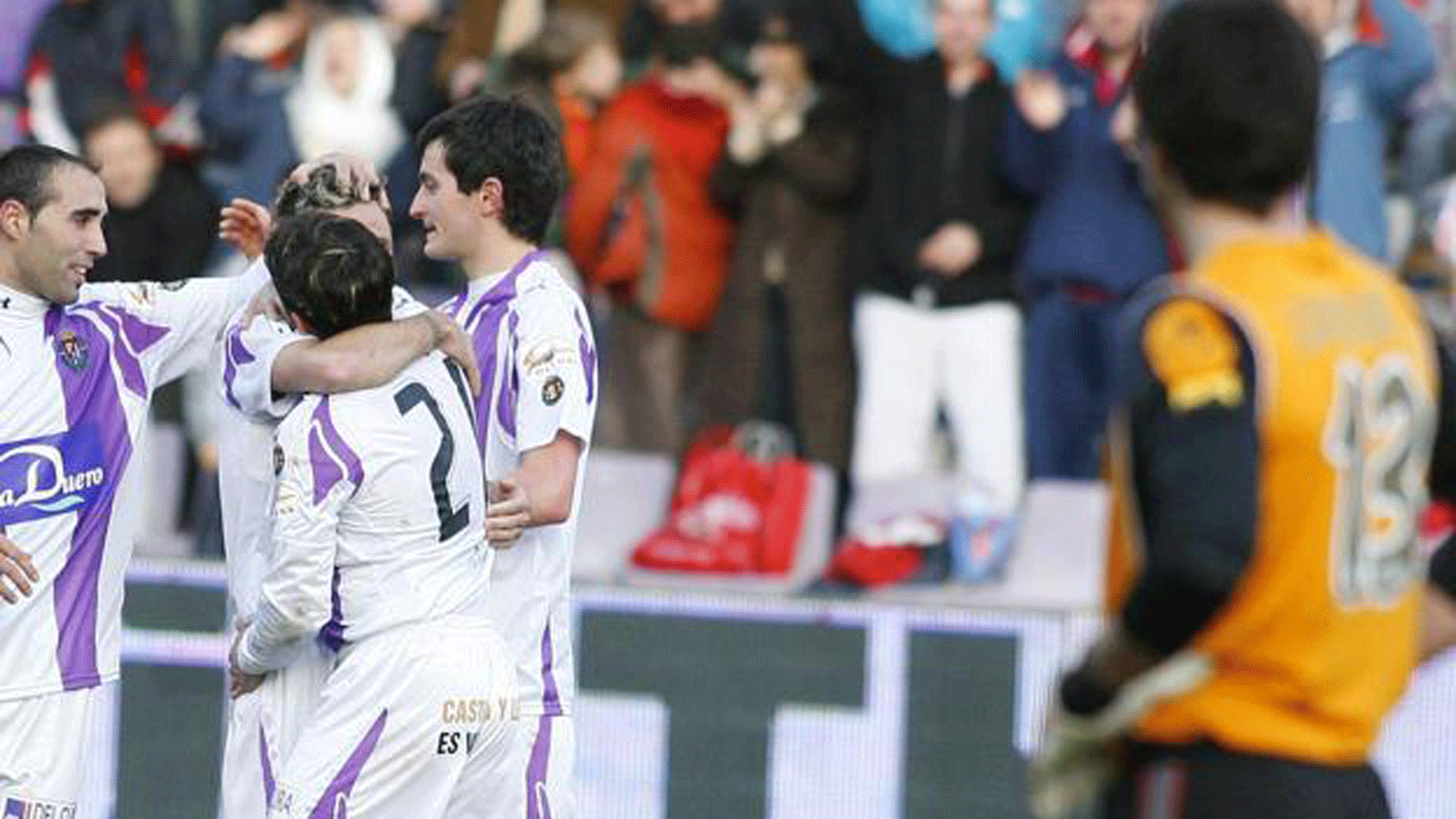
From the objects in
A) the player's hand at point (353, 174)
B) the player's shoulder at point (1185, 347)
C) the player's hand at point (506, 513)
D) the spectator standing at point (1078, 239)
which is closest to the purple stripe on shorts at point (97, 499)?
the player's hand at point (353, 174)

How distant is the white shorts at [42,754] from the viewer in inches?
273

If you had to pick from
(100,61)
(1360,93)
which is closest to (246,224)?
(1360,93)

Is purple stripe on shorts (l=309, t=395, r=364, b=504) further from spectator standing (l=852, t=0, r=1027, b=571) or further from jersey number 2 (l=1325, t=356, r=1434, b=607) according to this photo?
spectator standing (l=852, t=0, r=1027, b=571)

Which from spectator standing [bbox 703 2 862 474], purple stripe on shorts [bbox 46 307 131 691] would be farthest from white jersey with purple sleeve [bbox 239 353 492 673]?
spectator standing [bbox 703 2 862 474]

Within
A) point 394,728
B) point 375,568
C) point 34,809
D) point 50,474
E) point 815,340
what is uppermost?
point 815,340

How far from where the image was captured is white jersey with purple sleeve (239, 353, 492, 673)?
20.2ft

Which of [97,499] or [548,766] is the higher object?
[97,499]

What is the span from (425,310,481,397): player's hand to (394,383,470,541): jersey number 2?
134 mm

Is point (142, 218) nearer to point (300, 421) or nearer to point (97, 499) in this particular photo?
point (97, 499)

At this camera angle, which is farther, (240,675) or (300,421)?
(240,675)

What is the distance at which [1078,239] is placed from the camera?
10.2 m

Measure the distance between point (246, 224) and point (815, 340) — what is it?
401 centimetres

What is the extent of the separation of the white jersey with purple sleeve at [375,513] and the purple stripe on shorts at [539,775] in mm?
470

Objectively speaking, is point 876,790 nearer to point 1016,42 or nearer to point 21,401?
point 1016,42
